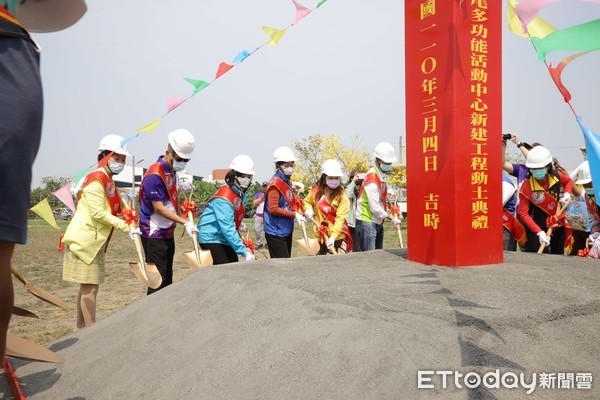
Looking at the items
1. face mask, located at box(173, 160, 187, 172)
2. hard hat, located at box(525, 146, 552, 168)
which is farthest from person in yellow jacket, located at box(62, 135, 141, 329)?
hard hat, located at box(525, 146, 552, 168)

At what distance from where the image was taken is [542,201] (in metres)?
5.80

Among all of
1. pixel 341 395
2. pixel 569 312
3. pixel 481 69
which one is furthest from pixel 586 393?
pixel 481 69

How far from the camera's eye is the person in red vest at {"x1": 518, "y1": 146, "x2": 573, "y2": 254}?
5.64 meters

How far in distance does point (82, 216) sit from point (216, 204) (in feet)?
4.17

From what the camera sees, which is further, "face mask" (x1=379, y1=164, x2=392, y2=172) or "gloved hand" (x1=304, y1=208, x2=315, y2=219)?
"gloved hand" (x1=304, y1=208, x2=315, y2=219)

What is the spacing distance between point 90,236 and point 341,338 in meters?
2.83

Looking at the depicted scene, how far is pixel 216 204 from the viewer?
196 inches

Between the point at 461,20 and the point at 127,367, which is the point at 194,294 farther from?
the point at 461,20

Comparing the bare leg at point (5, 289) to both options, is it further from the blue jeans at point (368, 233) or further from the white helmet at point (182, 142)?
the blue jeans at point (368, 233)

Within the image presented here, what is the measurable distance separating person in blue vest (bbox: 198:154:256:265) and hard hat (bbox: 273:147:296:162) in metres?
0.63

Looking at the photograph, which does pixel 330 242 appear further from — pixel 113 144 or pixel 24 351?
pixel 24 351

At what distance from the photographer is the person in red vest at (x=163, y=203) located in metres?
4.64

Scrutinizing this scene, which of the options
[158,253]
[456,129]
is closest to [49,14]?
[456,129]

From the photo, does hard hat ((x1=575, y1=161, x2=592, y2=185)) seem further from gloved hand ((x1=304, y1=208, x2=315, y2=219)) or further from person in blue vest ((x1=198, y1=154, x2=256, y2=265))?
person in blue vest ((x1=198, y1=154, x2=256, y2=265))
